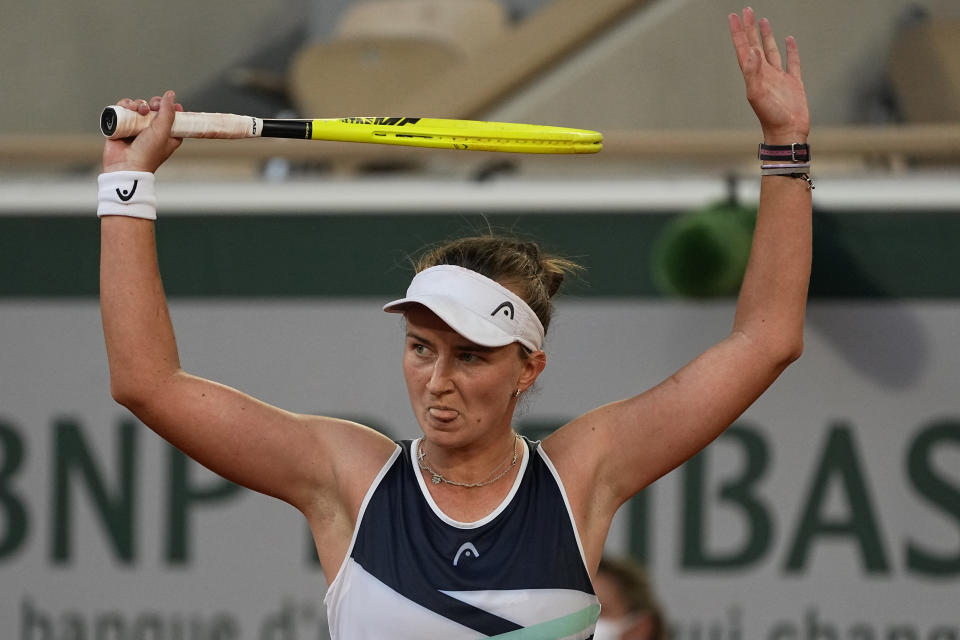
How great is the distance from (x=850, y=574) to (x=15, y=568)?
7.14 ft

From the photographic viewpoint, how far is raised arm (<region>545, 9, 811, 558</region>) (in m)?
1.83

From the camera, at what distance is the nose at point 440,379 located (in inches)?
68.0

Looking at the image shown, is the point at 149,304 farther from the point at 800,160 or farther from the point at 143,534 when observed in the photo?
the point at 143,534

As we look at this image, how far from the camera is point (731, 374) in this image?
1.84m

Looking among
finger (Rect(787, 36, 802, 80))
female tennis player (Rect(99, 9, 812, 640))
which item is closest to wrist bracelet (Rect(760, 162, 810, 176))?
female tennis player (Rect(99, 9, 812, 640))

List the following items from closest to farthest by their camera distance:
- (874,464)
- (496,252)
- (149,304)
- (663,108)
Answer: (149,304) → (496,252) → (874,464) → (663,108)

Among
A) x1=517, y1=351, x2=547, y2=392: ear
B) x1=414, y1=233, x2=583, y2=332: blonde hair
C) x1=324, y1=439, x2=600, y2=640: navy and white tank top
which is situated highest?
x1=414, y1=233, x2=583, y2=332: blonde hair

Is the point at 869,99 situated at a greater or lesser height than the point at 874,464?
greater

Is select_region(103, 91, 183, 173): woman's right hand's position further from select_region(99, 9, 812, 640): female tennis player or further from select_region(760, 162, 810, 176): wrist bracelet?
select_region(760, 162, 810, 176): wrist bracelet

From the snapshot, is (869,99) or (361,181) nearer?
→ (361,181)

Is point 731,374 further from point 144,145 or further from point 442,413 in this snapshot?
point 144,145

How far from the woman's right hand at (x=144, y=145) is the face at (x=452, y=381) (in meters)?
0.39

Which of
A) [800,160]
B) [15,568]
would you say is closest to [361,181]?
[15,568]

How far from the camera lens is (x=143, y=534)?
357 cm
